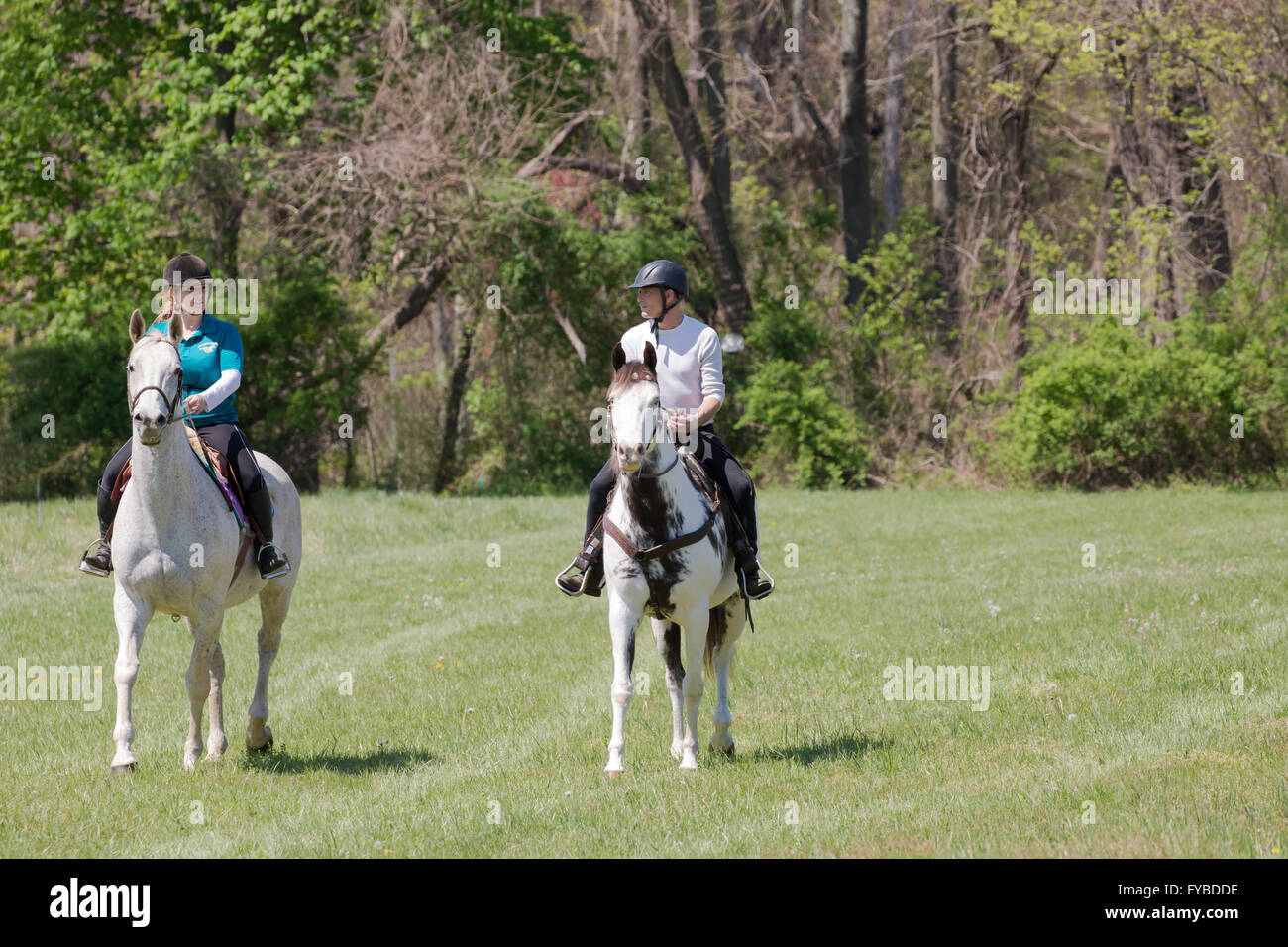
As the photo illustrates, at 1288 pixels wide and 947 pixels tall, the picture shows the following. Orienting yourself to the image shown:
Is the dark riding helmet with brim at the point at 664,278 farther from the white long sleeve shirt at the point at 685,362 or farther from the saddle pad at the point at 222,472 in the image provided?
the saddle pad at the point at 222,472

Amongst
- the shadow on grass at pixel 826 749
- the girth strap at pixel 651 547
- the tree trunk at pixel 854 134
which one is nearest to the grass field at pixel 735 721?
the shadow on grass at pixel 826 749

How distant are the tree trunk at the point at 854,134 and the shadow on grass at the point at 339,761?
2516 cm

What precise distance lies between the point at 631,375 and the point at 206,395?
9.14 ft

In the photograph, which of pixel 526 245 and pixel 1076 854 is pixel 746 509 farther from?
pixel 526 245

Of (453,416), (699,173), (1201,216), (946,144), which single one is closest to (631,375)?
(453,416)

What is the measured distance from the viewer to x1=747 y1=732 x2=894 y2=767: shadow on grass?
27.7ft

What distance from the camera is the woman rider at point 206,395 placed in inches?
335

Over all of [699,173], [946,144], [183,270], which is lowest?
[183,270]

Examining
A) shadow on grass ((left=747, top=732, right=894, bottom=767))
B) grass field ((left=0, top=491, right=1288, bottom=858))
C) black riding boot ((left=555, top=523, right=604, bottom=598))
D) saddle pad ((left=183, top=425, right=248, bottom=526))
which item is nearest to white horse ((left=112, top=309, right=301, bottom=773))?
saddle pad ((left=183, top=425, right=248, bottom=526))

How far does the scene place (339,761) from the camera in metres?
9.00

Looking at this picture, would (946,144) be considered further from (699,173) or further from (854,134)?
(699,173)

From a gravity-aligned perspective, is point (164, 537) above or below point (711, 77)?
below

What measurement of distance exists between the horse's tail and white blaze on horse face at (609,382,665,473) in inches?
76.6
